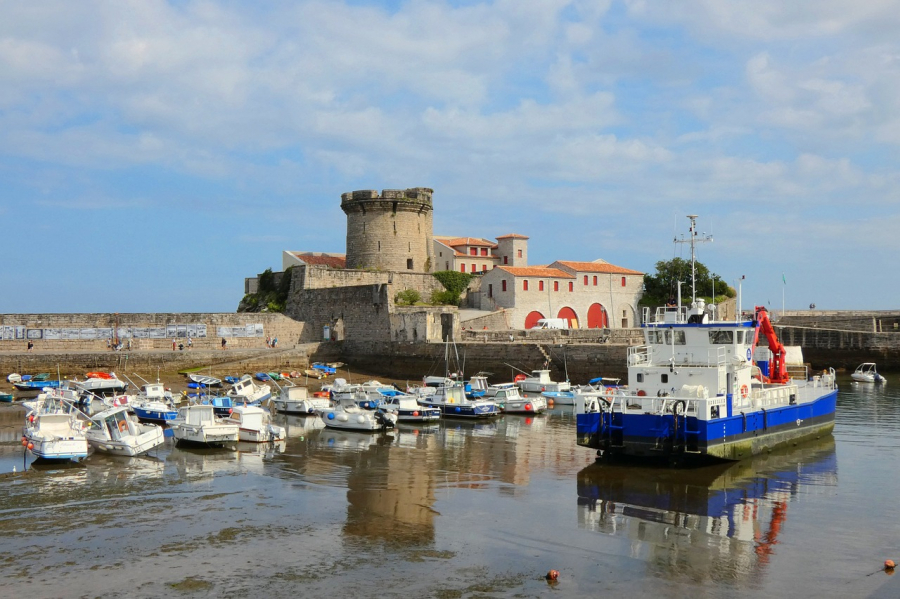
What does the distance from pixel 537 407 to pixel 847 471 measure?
1233 centimetres

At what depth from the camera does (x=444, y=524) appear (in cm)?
1370

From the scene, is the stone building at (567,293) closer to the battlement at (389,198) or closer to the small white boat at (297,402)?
the battlement at (389,198)

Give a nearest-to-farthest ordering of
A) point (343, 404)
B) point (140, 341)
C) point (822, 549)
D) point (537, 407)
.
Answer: point (822, 549)
point (343, 404)
point (537, 407)
point (140, 341)

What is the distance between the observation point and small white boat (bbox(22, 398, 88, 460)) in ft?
62.1

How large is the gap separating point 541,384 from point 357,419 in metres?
10.8

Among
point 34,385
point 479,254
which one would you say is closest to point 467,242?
point 479,254

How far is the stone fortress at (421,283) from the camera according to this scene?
43250 mm

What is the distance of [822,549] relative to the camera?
40.5 ft

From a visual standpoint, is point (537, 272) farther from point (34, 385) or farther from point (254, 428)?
point (254, 428)

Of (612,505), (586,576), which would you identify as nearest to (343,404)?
(612,505)

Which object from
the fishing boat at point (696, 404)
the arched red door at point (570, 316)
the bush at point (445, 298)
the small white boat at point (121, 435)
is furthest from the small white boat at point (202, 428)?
the arched red door at point (570, 316)

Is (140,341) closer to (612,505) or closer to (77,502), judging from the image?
(77,502)

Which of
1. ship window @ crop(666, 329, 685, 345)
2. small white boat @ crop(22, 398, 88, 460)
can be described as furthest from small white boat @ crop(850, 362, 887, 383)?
small white boat @ crop(22, 398, 88, 460)

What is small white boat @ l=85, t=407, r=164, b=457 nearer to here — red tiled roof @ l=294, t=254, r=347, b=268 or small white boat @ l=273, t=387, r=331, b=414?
small white boat @ l=273, t=387, r=331, b=414
